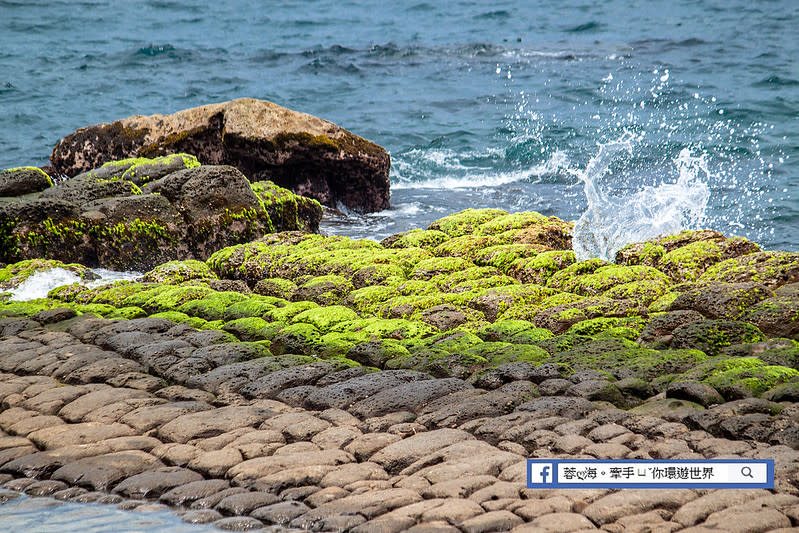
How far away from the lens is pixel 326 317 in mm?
9547

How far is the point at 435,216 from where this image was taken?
17.8 meters

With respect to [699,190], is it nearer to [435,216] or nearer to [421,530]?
[435,216]

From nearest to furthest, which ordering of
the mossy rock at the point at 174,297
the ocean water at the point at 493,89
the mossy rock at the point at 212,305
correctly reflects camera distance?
the mossy rock at the point at 212,305 < the mossy rock at the point at 174,297 < the ocean water at the point at 493,89

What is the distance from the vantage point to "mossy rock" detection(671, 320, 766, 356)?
799 cm

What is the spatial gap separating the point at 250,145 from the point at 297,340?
8.95m

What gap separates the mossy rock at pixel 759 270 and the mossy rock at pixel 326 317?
14.5 ft

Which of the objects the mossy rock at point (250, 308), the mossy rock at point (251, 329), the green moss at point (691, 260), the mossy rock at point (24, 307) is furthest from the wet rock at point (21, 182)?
the green moss at point (691, 260)

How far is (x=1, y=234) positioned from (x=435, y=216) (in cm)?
894

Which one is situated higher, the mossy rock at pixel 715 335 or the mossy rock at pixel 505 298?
the mossy rock at pixel 715 335

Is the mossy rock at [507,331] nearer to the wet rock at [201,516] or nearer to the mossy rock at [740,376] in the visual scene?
the mossy rock at [740,376]

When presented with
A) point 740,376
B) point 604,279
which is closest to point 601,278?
point 604,279

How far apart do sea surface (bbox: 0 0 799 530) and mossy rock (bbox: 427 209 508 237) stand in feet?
5.33

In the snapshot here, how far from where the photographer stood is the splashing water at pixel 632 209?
507 inches

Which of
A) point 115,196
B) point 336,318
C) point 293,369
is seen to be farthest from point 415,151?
point 293,369
